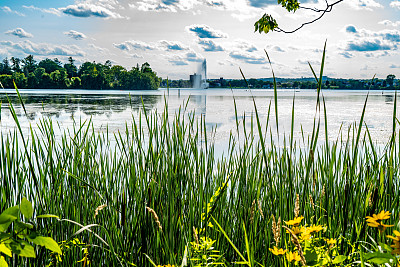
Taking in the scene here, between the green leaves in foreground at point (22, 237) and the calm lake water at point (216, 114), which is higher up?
the green leaves in foreground at point (22, 237)

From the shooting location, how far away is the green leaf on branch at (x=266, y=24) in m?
4.22

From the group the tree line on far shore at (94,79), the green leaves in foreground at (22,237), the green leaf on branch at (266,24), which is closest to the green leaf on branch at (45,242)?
the green leaves in foreground at (22,237)

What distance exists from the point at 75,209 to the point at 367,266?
130 centimetres

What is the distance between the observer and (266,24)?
423cm

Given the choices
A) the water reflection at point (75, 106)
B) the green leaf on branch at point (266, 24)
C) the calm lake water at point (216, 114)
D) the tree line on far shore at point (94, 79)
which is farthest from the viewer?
the tree line on far shore at point (94, 79)

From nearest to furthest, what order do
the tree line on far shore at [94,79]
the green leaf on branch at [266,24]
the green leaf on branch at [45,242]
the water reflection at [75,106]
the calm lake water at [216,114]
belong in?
the green leaf on branch at [45,242]
the green leaf on branch at [266,24]
the calm lake water at [216,114]
the water reflection at [75,106]
the tree line on far shore at [94,79]

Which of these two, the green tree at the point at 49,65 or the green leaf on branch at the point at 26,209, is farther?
the green tree at the point at 49,65

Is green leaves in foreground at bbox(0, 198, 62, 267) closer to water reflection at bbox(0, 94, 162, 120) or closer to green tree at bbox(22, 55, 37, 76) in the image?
water reflection at bbox(0, 94, 162, 120)

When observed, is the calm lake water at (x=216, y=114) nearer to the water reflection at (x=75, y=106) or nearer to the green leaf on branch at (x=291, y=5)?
the water reflection at (x=75, y=106)

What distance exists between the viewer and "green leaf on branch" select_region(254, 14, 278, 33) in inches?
166

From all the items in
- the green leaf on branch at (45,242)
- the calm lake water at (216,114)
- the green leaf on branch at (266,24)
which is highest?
the green leaf on branch at (266,24)

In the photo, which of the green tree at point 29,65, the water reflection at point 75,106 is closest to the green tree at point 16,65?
the green tree at point 29,65

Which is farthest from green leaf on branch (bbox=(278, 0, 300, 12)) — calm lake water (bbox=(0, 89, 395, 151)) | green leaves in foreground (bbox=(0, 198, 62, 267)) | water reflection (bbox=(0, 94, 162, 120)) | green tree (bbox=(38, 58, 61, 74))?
green tree (bbox=(38, 58, 61, 74))

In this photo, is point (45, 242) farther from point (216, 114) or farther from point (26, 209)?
point (216, 114)
